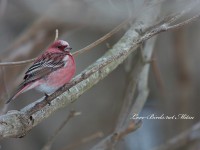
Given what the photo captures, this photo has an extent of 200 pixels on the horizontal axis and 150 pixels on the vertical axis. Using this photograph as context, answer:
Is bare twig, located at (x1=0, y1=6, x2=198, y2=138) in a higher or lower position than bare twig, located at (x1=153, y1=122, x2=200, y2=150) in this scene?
higher

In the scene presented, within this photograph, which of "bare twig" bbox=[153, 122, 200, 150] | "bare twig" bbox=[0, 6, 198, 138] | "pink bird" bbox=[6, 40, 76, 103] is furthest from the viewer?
"bare twig" bbox=[153, 122, 200, 150]

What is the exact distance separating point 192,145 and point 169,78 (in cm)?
128

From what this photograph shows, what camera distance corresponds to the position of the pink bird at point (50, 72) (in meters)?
3.22

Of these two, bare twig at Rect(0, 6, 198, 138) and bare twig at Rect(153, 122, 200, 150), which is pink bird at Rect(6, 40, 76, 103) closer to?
bare twig at Rect(0, 6, 198, 138)

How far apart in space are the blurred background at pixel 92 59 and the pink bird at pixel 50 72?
61 cm

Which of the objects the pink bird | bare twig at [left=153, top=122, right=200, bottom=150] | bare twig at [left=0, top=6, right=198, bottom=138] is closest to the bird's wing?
the pink bird

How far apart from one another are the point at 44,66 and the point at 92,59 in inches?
104

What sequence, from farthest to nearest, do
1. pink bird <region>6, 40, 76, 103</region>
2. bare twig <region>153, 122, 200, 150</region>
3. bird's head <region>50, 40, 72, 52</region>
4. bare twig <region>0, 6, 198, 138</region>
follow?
bare twig <region>153, 122, 200, 150</region>
bird's head <region>50, 40, 72, 52</region>
pink bird <region>6, 40, 76, 103</region>
bare twig <region>0, 6, 198, 138</region>

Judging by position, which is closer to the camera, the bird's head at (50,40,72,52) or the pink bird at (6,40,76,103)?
the pink bird at (6,40,76,103)

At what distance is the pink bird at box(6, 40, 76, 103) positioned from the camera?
127 inches

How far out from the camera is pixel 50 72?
3.36 meters

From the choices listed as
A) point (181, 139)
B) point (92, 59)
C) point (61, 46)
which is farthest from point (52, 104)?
point (92, 59)

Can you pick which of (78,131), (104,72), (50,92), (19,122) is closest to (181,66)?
(78,131)

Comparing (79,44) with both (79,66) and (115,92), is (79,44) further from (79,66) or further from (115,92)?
(115,92)
